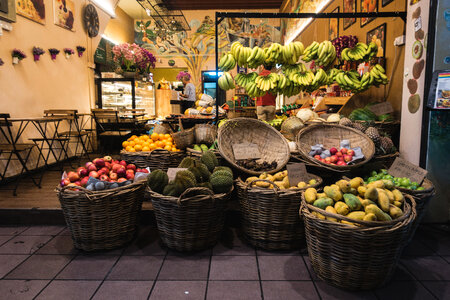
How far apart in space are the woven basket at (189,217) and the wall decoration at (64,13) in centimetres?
546

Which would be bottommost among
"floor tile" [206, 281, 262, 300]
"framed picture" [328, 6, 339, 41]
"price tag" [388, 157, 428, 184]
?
"floor tile" [206, 281, 262, 300]

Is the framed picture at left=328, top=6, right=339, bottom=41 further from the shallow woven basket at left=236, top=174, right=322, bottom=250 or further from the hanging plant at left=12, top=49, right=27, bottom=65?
the hanging plant at left=12, top=49, right=27, bottom=65

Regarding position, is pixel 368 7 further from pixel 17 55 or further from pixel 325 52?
pixel 17 55

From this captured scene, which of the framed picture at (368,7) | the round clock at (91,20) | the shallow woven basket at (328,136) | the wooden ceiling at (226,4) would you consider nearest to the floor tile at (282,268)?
the shallow woven basket at (328,136)

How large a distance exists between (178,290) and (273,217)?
0.92 metres

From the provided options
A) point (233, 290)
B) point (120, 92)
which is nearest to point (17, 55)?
point (120, 92)

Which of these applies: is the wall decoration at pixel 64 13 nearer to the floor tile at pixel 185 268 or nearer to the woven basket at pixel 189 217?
the woven basket at pixel 189 217

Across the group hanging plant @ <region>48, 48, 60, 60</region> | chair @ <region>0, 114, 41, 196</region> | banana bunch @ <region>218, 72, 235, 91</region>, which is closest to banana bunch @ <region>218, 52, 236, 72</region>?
banana bunch @ <region>218, 72, 235, 91</region>

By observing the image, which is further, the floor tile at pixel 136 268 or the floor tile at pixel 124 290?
the floor tile at pixel 136 268

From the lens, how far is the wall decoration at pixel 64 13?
20.3 feet

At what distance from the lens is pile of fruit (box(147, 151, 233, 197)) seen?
2494 mm

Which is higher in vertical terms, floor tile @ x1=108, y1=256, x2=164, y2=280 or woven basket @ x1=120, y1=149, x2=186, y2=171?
woven basket @ x1=120, y1=149, x2=186, y2=171

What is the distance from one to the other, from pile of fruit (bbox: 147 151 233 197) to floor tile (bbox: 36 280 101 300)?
2.67 feet

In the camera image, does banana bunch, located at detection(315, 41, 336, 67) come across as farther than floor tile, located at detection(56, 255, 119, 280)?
Yes
